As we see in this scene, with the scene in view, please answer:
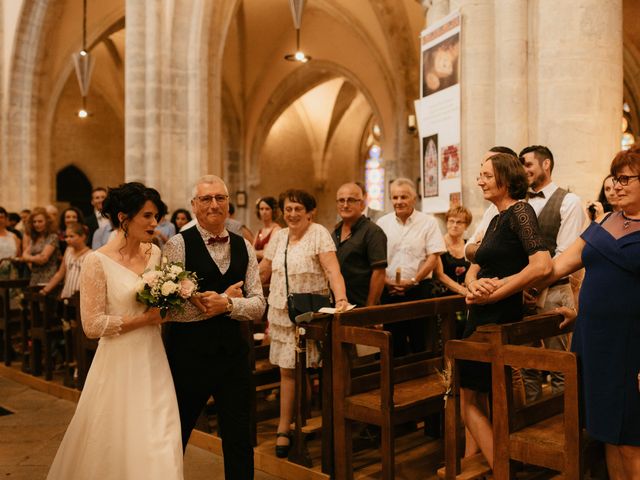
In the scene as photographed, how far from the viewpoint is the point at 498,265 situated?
323cm

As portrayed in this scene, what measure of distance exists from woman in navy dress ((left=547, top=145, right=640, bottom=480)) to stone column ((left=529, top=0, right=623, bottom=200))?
251cm

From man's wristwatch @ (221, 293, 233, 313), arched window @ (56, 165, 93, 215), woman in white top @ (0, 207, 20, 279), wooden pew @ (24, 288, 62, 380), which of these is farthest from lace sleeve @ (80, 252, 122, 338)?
arched window @ (56, 165, 93, 215)

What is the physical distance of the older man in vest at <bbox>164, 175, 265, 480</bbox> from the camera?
3.22 m

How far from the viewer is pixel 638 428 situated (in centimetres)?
259

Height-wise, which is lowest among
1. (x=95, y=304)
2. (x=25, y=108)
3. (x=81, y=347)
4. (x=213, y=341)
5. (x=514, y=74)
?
(x=81, y=347)

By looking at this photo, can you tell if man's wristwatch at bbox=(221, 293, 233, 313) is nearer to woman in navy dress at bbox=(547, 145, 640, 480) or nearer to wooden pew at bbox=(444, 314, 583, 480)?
wooden pew at bbox=(444, 314, 583, 480)

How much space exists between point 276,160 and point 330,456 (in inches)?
770

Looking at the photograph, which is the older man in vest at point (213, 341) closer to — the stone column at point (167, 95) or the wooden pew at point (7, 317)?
the wooden pew at point (7, 317)

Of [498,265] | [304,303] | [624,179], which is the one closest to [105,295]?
[304,303]

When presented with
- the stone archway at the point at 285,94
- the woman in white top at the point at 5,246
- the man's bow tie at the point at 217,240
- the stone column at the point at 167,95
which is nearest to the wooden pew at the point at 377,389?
the man's bow tie at the point at 217,240

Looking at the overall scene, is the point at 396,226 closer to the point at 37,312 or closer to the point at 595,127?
the point at 595,127

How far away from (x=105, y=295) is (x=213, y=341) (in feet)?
1.84

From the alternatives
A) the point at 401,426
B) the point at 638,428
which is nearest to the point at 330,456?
the point at 401,426

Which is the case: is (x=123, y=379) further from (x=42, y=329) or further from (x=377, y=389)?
(x=42, y=329)
